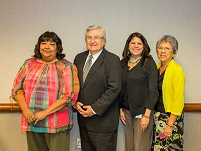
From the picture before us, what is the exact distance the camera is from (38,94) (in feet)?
5.58

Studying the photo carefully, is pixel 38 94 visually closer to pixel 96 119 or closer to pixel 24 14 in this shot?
pixel 96 119

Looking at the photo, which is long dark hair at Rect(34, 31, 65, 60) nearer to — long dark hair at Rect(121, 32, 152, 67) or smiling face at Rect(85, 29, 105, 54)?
smiling face at Rect(85, 29, 105, 54)

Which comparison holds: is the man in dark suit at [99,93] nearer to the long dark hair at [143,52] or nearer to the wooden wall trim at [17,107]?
the long dark hair at [143,52]

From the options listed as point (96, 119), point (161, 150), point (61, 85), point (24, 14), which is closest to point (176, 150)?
point (161, 150)

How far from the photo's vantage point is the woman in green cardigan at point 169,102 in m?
1.74

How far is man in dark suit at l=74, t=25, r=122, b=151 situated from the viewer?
170 cm

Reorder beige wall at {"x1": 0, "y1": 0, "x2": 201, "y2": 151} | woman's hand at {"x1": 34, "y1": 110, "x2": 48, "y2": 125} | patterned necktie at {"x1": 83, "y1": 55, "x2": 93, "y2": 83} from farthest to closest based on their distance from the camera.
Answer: beige wall at {"x1": 0, "y1": 0, "x2": 201, "y2": 151}, patterned necktie at {"x1": 83, "y1": 55, "x2": 93, "y2": 83}, woman's hand at {"x1": 34, "y1": 110, "x2": 48, "y2": 125}

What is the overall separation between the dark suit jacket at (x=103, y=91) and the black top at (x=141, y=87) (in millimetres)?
128

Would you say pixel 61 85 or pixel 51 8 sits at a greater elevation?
pixel 51 8

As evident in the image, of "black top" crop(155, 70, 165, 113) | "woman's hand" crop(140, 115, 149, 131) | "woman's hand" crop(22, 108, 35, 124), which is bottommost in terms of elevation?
"woman's hand" crop(140, 115, 149, 131)

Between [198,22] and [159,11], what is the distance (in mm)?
408

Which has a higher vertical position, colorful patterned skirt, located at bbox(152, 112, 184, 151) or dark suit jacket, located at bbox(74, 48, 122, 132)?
dark suit jacket, located at bbox(74, 48, 122, 132)

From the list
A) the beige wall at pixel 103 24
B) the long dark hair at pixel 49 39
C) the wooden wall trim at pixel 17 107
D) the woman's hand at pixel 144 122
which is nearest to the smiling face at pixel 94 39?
the long dark hair at pixel 49 39

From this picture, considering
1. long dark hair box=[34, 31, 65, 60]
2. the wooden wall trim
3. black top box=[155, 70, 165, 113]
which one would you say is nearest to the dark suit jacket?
long dark hair box=[34, 31, 65, 60]
